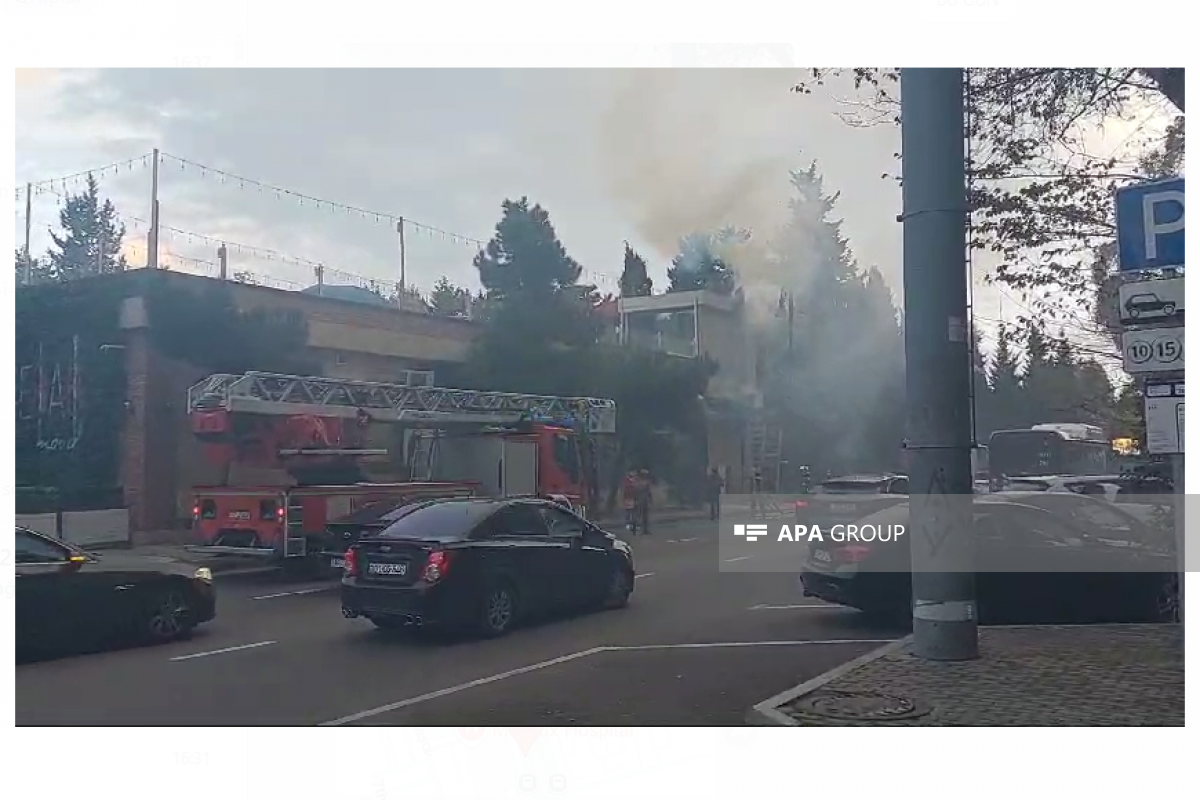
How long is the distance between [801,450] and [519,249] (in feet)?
4.81

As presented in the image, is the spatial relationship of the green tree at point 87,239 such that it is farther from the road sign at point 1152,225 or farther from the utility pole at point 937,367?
the road sign at point 1152,225

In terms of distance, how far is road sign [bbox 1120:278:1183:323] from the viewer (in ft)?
16.2

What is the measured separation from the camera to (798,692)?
4887 millimetres

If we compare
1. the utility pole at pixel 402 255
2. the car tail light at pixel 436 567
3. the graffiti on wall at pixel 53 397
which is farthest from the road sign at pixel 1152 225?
the graffiti on wall at pixel 53 397

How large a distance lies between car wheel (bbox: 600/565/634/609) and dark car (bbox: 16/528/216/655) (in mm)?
1672

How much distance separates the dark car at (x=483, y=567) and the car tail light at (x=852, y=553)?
2.99 ft

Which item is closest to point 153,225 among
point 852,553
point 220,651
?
point 220,651

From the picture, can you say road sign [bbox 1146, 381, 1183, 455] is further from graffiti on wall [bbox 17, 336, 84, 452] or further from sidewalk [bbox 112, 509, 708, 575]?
graffiti on wall [bbox 17, 336, 84, 452]

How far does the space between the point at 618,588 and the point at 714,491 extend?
629 mm

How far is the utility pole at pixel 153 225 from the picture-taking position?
4.70 meters
